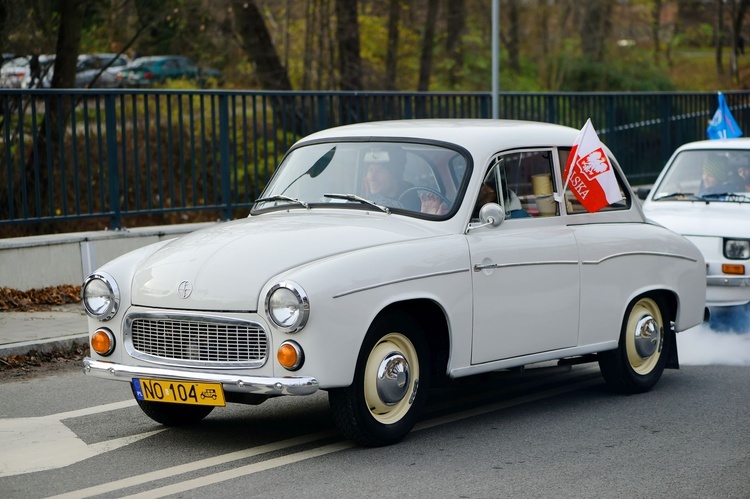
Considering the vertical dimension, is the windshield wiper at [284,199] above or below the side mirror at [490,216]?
above

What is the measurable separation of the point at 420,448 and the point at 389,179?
1.69 metres

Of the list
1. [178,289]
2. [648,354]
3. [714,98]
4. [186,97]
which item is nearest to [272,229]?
[178,289]

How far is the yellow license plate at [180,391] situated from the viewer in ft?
18.5

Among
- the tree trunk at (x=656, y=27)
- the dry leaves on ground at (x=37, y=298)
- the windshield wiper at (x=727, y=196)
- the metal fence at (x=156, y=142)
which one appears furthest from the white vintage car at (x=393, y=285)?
the tree trunk at (x=656, y=27)

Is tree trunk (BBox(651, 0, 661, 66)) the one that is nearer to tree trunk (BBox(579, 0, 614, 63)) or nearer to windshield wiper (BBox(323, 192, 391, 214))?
tree trunk (BBox(579, 0, 614, 63))

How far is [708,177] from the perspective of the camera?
36.2ft

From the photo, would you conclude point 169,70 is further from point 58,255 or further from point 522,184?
point 522,184

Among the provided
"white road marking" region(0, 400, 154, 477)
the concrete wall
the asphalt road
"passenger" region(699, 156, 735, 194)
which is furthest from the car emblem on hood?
"passenger" region(699, 156, 735, 194)

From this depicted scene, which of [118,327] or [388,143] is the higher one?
[388,143]

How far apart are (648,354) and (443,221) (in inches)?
84.5

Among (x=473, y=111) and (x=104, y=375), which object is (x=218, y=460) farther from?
(x=473, y=111)

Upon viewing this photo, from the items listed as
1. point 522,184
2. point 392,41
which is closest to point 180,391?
point 522,184

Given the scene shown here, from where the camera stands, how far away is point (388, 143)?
23.0 ft

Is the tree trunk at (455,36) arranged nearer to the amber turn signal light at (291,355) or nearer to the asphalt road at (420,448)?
the asphalt road at (420,448)
